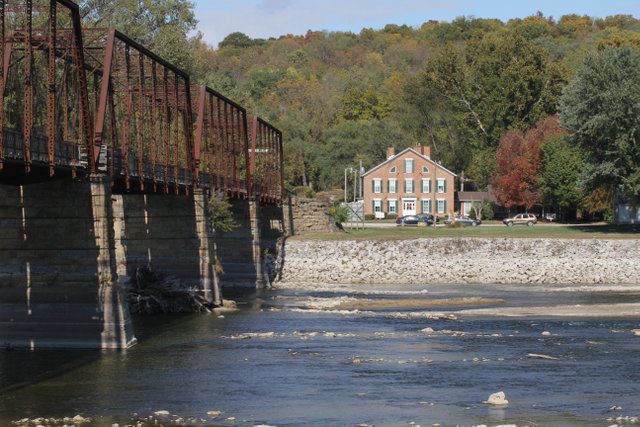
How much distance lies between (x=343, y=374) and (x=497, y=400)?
22.0 ft

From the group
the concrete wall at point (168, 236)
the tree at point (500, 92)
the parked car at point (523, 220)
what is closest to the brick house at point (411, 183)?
the tree at point (500, 92)

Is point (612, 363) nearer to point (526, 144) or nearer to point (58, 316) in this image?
point (58, 316)

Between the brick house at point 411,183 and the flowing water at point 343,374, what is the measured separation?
262 ft

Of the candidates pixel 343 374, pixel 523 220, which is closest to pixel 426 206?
pixel 523 220

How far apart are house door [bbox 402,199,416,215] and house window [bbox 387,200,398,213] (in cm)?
84

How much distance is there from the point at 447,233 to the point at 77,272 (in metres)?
50.5

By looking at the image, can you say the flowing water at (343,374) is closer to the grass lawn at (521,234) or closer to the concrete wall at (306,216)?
A: the grass lawn at (521,234)

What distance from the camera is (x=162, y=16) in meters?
104

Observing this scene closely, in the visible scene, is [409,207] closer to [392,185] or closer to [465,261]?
[392,185]

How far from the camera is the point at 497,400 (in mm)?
30984

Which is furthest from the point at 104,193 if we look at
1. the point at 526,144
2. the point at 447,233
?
the point at 526,144

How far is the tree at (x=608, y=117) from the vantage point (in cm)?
8425

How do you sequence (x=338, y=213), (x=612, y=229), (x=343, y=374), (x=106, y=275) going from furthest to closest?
(x=338, y=213)
(x=612, y=229)
(x=106, y=275)
(x=343, y=374)

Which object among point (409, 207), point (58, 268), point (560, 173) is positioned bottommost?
point (58, 268)
